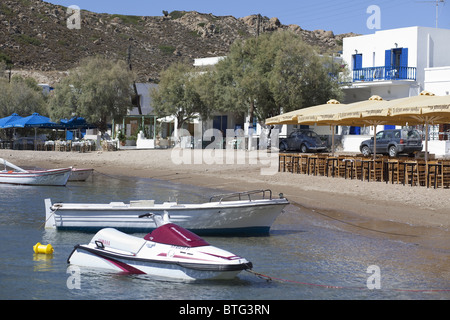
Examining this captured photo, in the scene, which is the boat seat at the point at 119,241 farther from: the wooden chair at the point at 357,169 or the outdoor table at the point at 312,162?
the outdoor table at the point at 312,162

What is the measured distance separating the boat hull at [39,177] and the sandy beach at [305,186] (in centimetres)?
519

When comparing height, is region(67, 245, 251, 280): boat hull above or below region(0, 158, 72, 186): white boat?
below

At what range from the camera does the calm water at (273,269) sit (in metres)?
10.6

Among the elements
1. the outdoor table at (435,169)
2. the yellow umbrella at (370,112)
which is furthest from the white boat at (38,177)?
the outdoor table at (435,169)

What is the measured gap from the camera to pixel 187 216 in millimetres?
14805

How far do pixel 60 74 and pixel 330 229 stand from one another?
80729 millimetres

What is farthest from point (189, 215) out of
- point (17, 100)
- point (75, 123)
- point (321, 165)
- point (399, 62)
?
point (17, 100)

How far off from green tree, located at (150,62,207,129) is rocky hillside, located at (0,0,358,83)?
3947cm

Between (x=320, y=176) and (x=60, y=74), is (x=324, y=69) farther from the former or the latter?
(x=60, y=74)

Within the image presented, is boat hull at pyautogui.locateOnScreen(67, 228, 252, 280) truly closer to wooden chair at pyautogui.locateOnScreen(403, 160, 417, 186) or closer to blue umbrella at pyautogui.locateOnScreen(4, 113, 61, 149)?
wooden chair at pyautogui.locateOnScreen(403, 160, 417, 186)

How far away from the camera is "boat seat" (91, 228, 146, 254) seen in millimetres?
11836

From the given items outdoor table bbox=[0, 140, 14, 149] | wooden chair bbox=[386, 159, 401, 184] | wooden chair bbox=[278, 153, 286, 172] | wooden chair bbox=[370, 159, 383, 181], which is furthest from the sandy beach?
outdoor table bbox=[0, 140, 14, 149]

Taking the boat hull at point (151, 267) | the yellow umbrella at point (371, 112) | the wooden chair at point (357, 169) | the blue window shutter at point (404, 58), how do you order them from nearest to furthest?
the boat hull at point (151, 267), the yellow umbrella at point (371, 112), the wooden chair at point (357, 169), the blue window shutter at point (404, 58)
